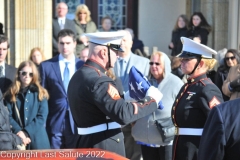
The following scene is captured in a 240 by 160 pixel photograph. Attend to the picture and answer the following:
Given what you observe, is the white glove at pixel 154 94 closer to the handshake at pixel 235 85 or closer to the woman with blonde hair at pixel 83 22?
the handshake at pixel 235 85

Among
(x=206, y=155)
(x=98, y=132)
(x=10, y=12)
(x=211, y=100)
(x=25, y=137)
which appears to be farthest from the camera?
(x=10, y=12)

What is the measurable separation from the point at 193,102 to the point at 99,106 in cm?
103

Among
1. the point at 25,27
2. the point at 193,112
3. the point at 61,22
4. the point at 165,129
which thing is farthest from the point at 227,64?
the point at 193,112

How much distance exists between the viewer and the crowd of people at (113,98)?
16.8ft

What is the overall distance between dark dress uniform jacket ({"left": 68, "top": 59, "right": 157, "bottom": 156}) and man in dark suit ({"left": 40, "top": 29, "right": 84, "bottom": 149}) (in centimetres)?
262

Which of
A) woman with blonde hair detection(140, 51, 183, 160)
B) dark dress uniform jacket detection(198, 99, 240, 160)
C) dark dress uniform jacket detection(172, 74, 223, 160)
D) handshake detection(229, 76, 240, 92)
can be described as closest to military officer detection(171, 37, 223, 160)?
dark dress uniform jacket detection(172, 74, 223, 160)

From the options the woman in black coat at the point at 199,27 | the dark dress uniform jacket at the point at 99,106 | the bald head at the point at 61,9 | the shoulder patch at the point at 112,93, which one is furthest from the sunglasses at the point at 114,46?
the woman in black coat at the point at 199,27

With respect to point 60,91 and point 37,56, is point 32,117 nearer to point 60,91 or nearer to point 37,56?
point 60,91

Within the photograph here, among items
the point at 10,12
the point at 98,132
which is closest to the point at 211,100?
the point at 98,132

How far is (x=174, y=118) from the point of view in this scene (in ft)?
19.4

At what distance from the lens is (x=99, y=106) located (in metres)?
5.12

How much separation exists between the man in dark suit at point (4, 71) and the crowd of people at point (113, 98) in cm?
1

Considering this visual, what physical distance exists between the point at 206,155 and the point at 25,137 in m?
4.54

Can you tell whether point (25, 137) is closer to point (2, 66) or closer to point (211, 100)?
point (2, 66)
